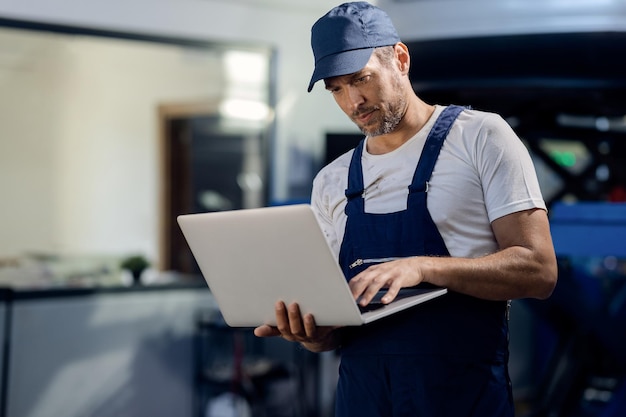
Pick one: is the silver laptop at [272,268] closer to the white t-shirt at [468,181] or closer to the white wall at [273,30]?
the white t-shirt at [468,181]

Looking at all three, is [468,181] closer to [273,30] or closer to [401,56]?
[401,56]

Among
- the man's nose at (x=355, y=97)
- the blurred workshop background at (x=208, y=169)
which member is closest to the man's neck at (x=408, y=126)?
the man's nose at (x=355, y=97)

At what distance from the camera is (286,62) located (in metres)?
5.07

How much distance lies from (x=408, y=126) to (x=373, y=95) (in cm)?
11

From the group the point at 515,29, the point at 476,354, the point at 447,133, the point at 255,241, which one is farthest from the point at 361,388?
the point at 515,29

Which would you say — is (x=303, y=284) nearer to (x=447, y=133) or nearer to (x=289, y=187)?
(x=447, y=133)

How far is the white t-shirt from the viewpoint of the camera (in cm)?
151

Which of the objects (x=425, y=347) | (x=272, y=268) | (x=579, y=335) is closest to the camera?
(x=272, y=268)

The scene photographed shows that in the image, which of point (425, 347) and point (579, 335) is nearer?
point (425, 347)

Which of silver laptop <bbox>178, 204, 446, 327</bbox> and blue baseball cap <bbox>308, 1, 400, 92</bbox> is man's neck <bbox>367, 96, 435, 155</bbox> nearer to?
blue baseball cap <bbox>308, 1, 400, 92</bbox>

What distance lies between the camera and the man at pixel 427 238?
148cm

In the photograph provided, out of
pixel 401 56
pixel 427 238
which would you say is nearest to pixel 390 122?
pixel 401 56

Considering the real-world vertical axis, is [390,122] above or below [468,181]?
above

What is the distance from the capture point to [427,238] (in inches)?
62.0
